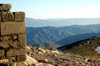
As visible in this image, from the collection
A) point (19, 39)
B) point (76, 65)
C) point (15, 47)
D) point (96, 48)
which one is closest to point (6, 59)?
point (15, 47)

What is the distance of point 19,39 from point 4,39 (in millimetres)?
753

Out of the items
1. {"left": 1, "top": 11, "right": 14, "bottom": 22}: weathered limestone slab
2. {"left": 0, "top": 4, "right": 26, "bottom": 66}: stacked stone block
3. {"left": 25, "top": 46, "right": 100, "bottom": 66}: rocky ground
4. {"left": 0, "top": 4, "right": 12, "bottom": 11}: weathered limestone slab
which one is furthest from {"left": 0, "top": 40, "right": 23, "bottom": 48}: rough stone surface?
{"left": 25, "top": 46, "right": 100, "bottom": 66}: rocky ground

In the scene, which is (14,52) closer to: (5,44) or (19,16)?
(5,44)

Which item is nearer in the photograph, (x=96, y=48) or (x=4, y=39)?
(x=4, y=39)

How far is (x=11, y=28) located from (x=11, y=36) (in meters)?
0.42

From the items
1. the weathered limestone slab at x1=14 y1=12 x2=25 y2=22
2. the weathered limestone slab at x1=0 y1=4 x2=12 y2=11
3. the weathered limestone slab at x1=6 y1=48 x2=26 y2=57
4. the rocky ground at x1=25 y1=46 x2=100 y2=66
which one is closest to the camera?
the weathered limestone slab at x1=0 y1=4 x2=12 y2=11

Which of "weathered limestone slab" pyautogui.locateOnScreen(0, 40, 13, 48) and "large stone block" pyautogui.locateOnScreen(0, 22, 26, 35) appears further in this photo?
"weathered limestone slab" pyautogui.locateOnScreen(0, 40, 13, 48)

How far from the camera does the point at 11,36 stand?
7.25m

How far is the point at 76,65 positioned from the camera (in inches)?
535

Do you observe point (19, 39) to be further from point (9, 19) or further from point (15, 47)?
point (9, 19)

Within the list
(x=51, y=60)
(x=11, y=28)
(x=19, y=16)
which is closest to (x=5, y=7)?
Result: (x=19, y=16)

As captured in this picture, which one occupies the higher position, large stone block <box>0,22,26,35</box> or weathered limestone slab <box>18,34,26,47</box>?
large stone block <box>0,22,26,35</box>

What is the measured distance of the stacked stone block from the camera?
7.03m

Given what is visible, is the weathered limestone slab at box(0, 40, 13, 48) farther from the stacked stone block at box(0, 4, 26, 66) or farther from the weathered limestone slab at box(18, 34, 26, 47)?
the weathered limestone slab at box(18, 34, 26, 47)
